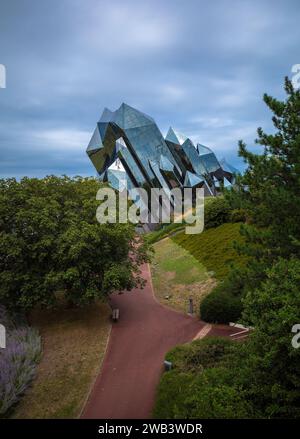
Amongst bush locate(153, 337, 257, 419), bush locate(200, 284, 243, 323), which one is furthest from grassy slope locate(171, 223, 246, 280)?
bush locate(153, 337, 257, 419)

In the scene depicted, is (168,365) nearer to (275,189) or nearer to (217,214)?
(275,189)

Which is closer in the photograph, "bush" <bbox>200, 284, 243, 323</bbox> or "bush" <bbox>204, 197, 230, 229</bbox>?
"bush" <bbox>200, 284, 243, 323</bbox>

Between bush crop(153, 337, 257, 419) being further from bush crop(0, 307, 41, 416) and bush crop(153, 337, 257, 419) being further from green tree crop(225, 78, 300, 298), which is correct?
bush crop(0, 307, 41, 416)

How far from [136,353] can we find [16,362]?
4592mm

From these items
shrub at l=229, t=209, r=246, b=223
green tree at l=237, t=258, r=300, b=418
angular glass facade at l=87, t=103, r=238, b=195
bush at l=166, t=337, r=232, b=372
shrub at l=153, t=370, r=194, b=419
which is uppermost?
angular glass facade at l=87, t=103, r=238, b=195

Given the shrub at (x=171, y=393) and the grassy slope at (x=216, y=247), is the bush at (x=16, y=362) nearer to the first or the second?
the shrub at (x=171, y=393)

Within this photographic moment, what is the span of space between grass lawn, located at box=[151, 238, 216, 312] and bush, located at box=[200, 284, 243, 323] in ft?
5.51

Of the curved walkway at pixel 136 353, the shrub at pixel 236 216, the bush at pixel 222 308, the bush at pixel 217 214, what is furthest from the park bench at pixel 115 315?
the shrub at pixel 236 216

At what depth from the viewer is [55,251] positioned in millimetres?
15977

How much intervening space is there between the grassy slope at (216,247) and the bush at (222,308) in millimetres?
3607

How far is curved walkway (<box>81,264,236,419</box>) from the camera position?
34.5 ft
